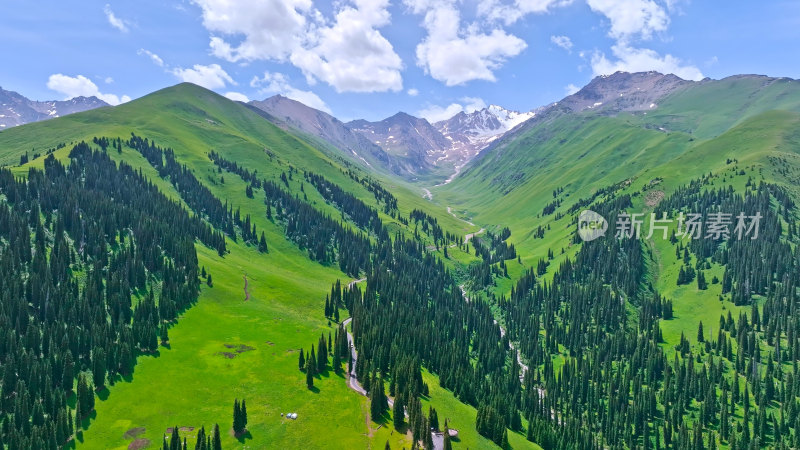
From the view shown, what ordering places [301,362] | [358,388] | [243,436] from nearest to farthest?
[243,436], [358,388], [301,362]

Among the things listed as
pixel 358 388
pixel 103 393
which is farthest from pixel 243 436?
pixel 103 393

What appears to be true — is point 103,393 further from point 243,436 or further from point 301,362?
point 301,362

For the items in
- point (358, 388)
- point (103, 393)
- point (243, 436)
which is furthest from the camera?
point (358, 388)

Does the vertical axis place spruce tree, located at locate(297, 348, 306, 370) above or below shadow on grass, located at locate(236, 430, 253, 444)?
above

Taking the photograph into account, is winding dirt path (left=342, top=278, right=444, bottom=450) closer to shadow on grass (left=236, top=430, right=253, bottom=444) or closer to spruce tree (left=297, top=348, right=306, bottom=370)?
spruce tree (left=297, top=348, right=306, bottom=370)

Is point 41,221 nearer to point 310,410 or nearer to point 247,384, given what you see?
point 247,384

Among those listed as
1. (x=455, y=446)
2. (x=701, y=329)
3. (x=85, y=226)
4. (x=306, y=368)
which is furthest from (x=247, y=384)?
(x=701, y=329)

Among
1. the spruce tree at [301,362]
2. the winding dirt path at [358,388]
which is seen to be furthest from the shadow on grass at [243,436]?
the spruce tree at [301,362]

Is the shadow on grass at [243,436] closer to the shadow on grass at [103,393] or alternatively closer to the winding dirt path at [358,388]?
the winding dirt path at [358,388]

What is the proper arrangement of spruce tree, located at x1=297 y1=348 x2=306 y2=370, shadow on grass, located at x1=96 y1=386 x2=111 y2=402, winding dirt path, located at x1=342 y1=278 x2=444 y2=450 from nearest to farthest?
shadow on grass, located at x1=96 y1=386 x2=111 y2=402
winding dirt path, located at x1=342 y1=278 x2=444 y2=450
spruce tree, located at x1=297 y1=348 x2=306 y2=370

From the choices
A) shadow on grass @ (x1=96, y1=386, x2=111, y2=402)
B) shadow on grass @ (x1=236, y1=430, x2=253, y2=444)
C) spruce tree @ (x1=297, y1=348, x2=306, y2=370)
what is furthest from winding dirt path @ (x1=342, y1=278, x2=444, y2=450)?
shadow on grass @ (x1=96, y1=386, x2=111, y2=402)

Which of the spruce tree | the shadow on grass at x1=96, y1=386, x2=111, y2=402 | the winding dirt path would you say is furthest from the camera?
the spruce tree
